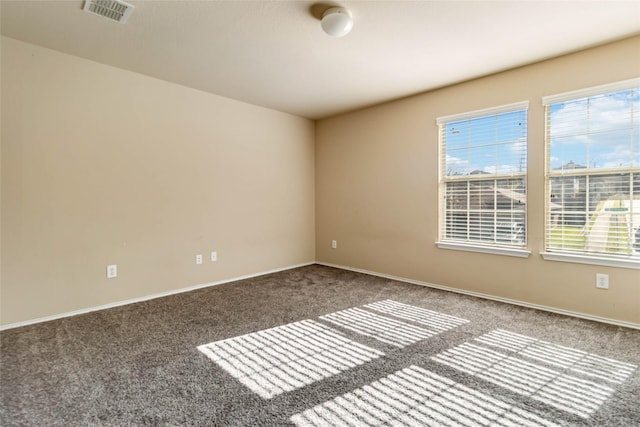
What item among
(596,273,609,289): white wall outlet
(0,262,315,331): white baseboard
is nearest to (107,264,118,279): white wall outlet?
(0,262,315,331): white baseboard

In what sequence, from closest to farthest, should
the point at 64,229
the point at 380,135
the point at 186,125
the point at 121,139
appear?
1. the point at 64,229
2. the point at 121,139
3. the point at 186,125
4. the point at 380,135

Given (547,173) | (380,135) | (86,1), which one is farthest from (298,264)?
(86,1)

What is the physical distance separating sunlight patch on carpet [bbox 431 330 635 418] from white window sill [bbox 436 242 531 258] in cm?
104

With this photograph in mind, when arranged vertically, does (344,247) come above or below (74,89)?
below

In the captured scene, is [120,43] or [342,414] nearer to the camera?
[342,414]

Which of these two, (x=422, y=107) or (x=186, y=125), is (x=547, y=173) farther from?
(x=186, y=125)

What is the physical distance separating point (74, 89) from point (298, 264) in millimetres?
3546

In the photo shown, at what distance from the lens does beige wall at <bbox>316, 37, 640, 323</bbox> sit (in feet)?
9.46

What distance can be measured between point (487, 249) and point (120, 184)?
397cm

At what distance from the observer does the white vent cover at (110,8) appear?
223cm

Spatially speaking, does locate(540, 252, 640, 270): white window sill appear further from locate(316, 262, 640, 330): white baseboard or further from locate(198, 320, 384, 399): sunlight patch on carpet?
locate(198, 320, 384, 399): sunlight patch on carpet

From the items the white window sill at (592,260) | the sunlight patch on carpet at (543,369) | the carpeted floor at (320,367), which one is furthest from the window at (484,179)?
the sunlight patch on carpet at (543,369)

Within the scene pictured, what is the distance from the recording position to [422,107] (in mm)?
4043

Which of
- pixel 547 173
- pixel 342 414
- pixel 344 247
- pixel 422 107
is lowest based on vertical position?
pixel 342 414
